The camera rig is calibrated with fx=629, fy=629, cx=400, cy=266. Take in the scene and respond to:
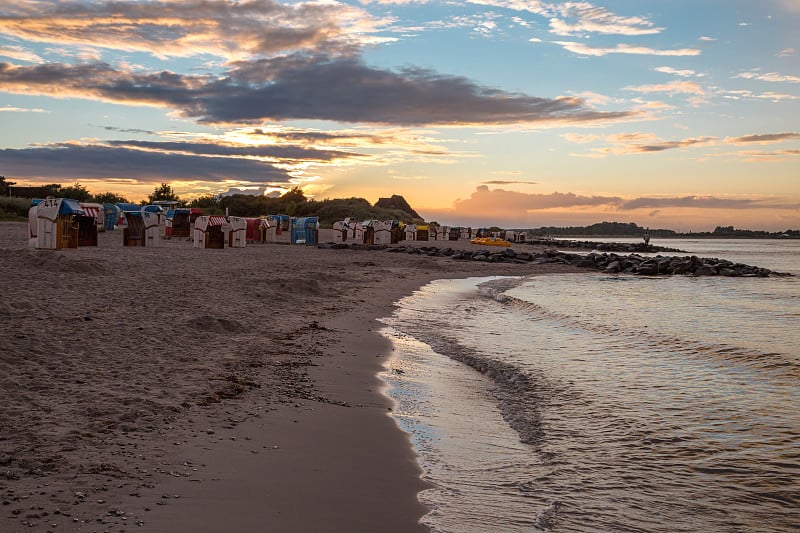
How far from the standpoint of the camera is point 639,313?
18.9 m

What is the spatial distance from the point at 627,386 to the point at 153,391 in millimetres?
6575

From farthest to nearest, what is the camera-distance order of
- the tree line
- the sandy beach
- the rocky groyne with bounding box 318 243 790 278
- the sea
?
the tree line < the rocky groyne with bounding box 318 243 790 278 < the sea < the sandy beach

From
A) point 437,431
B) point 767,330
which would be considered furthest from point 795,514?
point 767,330

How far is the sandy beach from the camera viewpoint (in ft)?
13.3

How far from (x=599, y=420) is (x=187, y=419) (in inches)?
183

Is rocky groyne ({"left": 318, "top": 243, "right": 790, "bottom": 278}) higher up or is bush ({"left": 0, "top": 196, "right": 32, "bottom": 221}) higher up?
bush ({"left": 0, "top": 196, "right": 32, "bottom": 221})

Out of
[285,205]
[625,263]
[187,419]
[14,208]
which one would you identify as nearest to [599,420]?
[187,419]

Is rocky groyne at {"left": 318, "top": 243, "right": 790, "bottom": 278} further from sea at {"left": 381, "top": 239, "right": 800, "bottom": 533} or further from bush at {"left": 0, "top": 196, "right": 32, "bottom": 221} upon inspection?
bush at {"left": 0, "top": 196, "right": 32, "bottom": 221}

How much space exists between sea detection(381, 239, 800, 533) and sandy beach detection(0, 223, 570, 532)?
0.58 metres

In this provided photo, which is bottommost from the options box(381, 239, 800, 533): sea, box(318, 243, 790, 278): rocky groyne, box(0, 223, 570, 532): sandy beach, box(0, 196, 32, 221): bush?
box(381, 239, 800, 533): sea

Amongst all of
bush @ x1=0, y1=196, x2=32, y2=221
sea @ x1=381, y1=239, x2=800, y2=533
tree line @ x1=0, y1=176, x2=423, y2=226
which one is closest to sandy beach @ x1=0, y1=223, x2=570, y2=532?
sea @ x1=381, y1=239, x2=800, y2=533

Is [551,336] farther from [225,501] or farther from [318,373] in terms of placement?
[225,501]

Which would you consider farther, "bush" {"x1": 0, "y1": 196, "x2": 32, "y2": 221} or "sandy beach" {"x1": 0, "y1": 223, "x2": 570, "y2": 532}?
"bush" {"x1": 0, "y1": 196, "x2": 32, "y2": 221}

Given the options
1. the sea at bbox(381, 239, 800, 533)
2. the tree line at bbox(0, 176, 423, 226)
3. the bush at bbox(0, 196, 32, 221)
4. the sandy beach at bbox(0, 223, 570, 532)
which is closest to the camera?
the sandy beach at bbox(0, 223, 570, 532)
